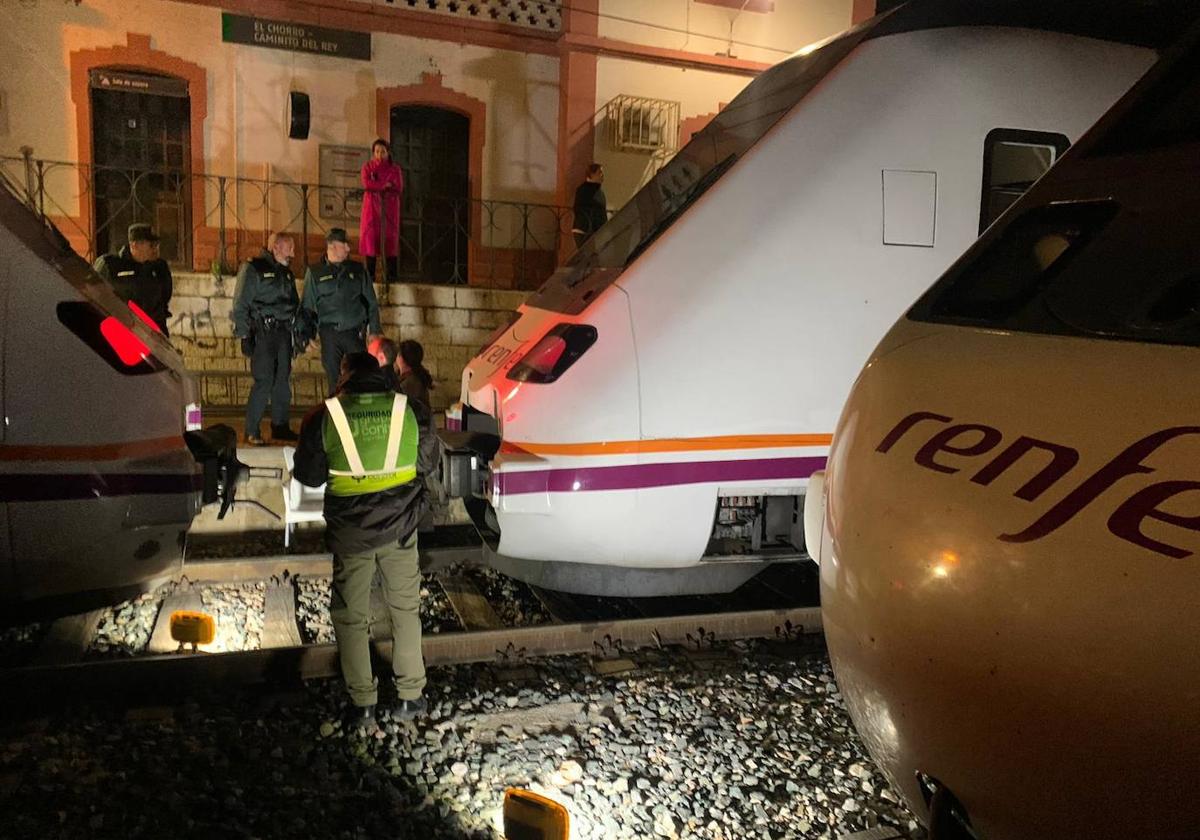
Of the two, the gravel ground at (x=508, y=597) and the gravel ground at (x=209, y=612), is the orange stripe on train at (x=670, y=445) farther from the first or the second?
the gravel ground at (x=209, y=612)

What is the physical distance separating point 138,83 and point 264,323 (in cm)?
624

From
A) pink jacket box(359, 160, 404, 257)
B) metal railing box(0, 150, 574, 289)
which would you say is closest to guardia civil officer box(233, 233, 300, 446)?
pink jacket box(359, 160, 404, 257)

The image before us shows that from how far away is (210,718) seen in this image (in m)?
3.88

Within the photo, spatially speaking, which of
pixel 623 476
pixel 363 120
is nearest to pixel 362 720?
pixel 623 476

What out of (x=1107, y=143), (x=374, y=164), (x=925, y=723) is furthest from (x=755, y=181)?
(x=374, y=164)

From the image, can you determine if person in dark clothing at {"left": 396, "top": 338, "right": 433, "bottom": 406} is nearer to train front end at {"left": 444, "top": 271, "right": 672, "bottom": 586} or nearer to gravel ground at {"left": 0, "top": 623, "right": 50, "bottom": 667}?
train front end at {"left": 444, "top": 271, "right": 672, "bottom": 586}

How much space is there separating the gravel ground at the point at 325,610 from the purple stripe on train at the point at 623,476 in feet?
3.51

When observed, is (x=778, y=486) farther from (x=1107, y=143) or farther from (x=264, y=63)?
(x=264, y=63)

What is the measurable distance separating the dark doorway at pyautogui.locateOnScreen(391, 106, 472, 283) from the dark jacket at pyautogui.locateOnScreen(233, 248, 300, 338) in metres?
5.58

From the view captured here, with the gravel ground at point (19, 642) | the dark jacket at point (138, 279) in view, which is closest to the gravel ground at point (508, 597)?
the gravel ground at point (19, 642)

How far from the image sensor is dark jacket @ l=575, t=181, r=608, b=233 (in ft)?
36.6

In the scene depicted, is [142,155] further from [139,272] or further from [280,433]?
[280,433]

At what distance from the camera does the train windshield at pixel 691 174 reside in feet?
15.3

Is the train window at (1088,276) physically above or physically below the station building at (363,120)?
below
